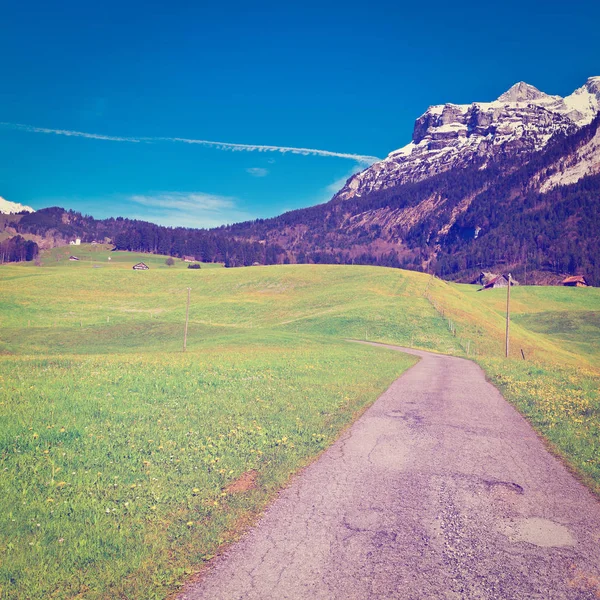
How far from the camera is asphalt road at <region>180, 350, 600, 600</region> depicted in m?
6.73

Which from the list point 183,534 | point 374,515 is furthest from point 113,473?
point 374,515

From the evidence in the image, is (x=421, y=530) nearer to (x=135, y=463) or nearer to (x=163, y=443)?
(x=135, y=463)

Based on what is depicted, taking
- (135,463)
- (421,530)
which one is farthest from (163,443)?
(421,530)

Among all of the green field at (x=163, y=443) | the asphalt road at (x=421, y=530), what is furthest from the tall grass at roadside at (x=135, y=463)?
the asphalt road at (x=421, y=530)

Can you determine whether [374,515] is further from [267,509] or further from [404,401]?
[404,401]

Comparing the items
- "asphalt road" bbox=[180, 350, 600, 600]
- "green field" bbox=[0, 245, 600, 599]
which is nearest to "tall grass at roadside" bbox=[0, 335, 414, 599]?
"green field" bbox=[0, 245, 600, 599]

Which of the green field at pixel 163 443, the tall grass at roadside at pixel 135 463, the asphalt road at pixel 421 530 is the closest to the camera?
the asphalt road at pixel 421 530

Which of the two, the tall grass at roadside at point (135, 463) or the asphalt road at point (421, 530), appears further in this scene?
the tall grass at roadside at point (135, 463)

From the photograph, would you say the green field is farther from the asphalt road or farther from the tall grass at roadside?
the asphalt road

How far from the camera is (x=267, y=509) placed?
914 centimetres

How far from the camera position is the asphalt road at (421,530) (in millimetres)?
6727

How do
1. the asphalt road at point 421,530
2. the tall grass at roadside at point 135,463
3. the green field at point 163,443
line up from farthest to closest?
the green field at point 163,443, the tall grass at roadside at point 135,463, the asphalt road at point 421,530

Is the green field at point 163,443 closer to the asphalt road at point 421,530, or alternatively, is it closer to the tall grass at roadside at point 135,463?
the tall grass at roadside at point 135,463

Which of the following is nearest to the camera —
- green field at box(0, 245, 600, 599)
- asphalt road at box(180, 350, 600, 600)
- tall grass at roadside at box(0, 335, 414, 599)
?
asphalt road at box(180, 350, 600, 600)
